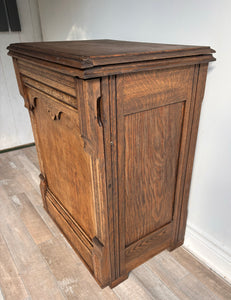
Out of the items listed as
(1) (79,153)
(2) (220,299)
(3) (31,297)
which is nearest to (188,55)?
(1) (79,153)

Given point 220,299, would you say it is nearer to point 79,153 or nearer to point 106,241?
point 106,241

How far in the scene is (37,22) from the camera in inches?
114

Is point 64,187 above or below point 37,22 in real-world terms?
below

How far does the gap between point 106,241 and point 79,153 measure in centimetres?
47

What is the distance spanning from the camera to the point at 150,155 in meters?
1.25

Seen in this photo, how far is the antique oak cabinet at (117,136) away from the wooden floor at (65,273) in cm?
8

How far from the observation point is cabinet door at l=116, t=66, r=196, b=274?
1.08m

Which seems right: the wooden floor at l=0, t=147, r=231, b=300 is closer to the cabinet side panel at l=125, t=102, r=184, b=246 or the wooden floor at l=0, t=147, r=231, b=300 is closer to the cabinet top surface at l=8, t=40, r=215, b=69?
the cabinet side panel at l=125, t=102, r=184, b=246

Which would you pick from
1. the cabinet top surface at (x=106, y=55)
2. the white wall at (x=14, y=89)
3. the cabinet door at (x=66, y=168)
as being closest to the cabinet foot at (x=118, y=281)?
the cabinet door at (x=66, y=168)

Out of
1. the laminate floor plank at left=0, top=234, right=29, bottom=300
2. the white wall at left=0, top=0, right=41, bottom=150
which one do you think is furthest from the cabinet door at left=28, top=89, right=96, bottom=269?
the white wall at left=0, top=0, right=41, bottom=150

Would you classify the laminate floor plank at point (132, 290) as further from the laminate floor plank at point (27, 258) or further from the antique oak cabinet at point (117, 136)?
the laminate floor plank at point (27, 258)

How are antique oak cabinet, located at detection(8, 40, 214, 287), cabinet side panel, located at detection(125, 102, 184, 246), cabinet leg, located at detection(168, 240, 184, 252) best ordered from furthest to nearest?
1. cabinet leg, located at detection(168, 240, 184, 252)
2. cabinet side panel, located at detection(125, 102, 184, 246)
3. antique oak cabinet, located at detection(8, 40, 214, 287)

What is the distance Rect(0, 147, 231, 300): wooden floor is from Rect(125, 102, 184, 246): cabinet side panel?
11.1 inches

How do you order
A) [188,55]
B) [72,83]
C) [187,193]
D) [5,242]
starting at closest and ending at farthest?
[72,83], [188,55], [187,193], [5,242]
